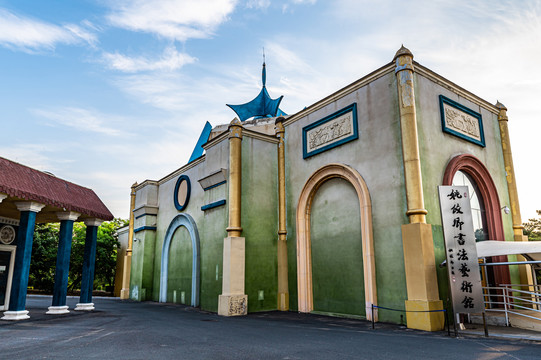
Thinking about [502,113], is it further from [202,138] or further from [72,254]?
[72,254]

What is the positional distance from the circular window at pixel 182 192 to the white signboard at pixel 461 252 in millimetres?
14201

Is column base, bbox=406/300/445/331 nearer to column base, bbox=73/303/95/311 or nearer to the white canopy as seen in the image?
the white canopy

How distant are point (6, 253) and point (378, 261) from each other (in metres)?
13.9

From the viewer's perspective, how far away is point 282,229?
52.1 ft

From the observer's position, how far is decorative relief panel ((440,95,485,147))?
42.9 ft

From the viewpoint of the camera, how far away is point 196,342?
27.9ft

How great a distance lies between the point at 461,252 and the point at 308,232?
251 inches

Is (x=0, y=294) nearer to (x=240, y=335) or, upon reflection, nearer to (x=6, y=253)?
(x=6, y=253)

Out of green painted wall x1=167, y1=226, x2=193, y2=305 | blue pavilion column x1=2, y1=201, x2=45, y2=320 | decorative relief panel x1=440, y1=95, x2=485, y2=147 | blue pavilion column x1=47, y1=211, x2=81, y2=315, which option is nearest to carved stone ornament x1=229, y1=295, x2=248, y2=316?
green painted wall x1=167, y1=226, x2=193, y2=305

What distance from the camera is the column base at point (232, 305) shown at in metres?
14.0

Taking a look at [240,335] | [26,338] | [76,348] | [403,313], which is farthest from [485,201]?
[26,338]

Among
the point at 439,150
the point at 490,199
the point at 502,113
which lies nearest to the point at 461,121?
the point at 439,150

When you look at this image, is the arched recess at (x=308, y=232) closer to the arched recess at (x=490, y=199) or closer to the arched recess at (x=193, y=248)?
the arched recess at (x=490, y=199)

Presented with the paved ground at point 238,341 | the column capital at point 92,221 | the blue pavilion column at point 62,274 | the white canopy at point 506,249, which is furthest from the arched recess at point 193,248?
the white canopy at point 506,249
